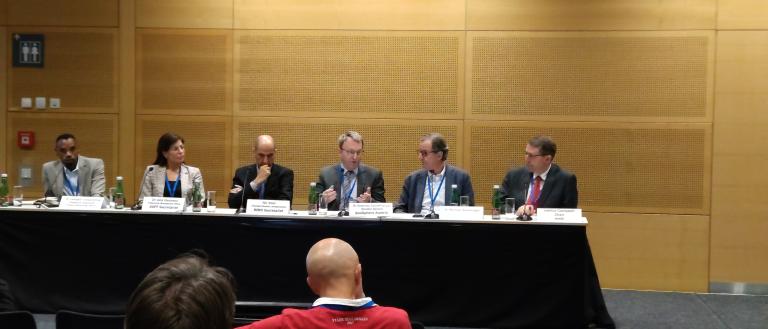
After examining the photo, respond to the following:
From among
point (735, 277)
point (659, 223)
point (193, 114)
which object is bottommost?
point (735, 277)

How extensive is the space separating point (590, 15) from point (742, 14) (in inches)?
49.0

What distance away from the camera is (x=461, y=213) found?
529cm

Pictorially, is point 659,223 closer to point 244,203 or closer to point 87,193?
point 244,203

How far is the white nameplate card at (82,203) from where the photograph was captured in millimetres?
5477

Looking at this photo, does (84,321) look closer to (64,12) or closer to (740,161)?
(64,12)

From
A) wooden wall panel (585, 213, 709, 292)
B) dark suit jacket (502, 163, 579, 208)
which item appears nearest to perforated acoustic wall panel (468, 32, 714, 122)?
wooden wall panel (585, 213, 709, 292)

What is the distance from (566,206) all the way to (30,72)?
498 cm

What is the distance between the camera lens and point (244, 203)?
605 centimetres

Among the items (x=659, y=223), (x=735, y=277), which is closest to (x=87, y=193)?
(x=659, y=223)

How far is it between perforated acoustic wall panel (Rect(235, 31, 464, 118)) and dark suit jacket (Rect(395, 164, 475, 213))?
138 cm

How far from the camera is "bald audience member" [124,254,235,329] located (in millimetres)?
1415

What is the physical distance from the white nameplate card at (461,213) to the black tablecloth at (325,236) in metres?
0.06

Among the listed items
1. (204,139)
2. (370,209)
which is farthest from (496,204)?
(204,139)

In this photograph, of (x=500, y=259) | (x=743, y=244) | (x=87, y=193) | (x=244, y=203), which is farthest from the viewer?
(x=743, y=244)
